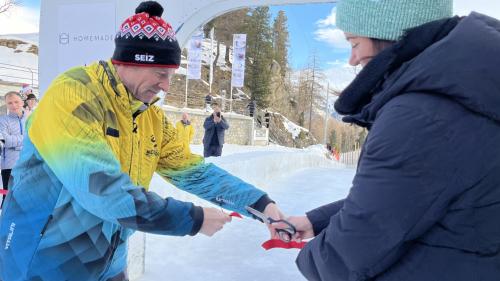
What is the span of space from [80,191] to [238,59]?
68.3 ft

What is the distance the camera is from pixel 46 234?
131cm

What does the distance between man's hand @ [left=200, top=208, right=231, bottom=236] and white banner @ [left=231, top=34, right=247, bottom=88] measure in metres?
19.8

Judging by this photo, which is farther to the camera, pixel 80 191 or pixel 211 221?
pixel 211 221

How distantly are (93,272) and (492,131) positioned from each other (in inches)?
48.3


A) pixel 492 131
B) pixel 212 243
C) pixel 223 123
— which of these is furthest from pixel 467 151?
pixel 223 123

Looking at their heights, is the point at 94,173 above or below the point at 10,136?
above

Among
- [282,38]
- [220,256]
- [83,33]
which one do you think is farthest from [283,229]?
[282,38]

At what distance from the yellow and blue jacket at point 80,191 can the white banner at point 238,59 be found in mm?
19731

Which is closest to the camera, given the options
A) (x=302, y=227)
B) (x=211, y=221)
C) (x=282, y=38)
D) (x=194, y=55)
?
(x=211, y=221)

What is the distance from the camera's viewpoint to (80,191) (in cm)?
122

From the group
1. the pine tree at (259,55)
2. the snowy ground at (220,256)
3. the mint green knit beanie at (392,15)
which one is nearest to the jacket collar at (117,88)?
the mint green knit beanie at (392,15)

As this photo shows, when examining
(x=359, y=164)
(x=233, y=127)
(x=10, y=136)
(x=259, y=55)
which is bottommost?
(x=233, y=127)

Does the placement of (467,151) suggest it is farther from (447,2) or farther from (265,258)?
(265,258)

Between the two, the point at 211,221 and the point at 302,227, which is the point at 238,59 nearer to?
the point at 302,227
